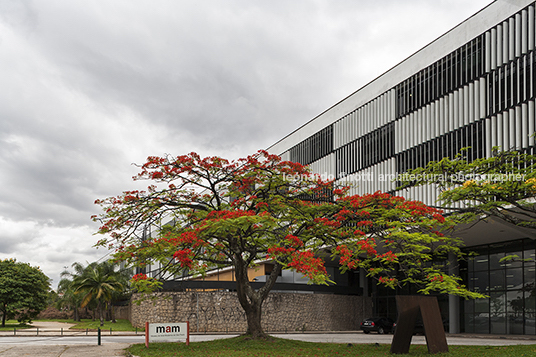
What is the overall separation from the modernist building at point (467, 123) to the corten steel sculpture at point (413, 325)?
7.08 metres

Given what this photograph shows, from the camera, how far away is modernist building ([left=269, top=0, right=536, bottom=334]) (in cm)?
2270

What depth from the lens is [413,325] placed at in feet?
51.2

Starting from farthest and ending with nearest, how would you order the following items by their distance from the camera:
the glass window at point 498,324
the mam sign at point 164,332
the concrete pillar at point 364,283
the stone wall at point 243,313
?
the concrete pillar at point 364,283, the stone wall at point 243,313, the glass window at point 498,324, the mam sign at point 164,332

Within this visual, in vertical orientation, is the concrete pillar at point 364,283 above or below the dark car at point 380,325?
above

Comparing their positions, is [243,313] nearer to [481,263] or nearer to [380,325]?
[380,325]

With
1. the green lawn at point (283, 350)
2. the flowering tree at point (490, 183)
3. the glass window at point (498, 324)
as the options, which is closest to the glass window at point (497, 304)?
the glass window at point (498, 324)

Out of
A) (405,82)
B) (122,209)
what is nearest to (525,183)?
(122,209)

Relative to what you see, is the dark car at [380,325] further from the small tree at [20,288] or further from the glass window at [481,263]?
the small tree at [20,288]

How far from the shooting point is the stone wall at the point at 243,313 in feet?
111

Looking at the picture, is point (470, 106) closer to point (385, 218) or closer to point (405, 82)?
point (405, 82)

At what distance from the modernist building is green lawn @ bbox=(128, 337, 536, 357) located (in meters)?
7.36

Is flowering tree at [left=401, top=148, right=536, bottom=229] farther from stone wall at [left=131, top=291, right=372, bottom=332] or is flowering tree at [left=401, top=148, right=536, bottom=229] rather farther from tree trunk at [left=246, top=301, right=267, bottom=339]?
stone wall at [left=131, top=291, right=372, bottom=332]

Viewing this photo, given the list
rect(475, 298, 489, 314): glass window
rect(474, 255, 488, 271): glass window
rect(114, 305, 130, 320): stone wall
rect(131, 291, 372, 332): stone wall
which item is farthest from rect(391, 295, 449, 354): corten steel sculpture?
rect(114, 305, 130, 320): stone wall

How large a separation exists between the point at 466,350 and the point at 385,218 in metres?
5.27
